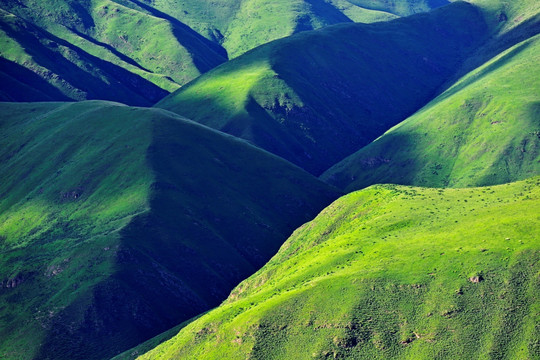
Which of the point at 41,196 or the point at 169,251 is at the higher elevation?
the point at 41,196

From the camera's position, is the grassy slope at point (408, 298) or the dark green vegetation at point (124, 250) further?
the dark green vegetation at point (124, 250)

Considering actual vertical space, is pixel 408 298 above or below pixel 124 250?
below

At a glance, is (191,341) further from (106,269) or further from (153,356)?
(106,269)

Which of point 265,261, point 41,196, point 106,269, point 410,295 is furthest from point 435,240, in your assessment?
point 41,196

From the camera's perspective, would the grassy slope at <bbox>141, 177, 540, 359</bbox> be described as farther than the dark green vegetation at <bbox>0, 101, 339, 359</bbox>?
No

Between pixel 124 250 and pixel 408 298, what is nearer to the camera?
pixel 408 298

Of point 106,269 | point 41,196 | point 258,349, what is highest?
point 41,196

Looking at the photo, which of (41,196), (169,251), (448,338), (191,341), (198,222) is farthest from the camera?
(41,196)

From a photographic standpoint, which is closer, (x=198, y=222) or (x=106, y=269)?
(x=106, y=269)
